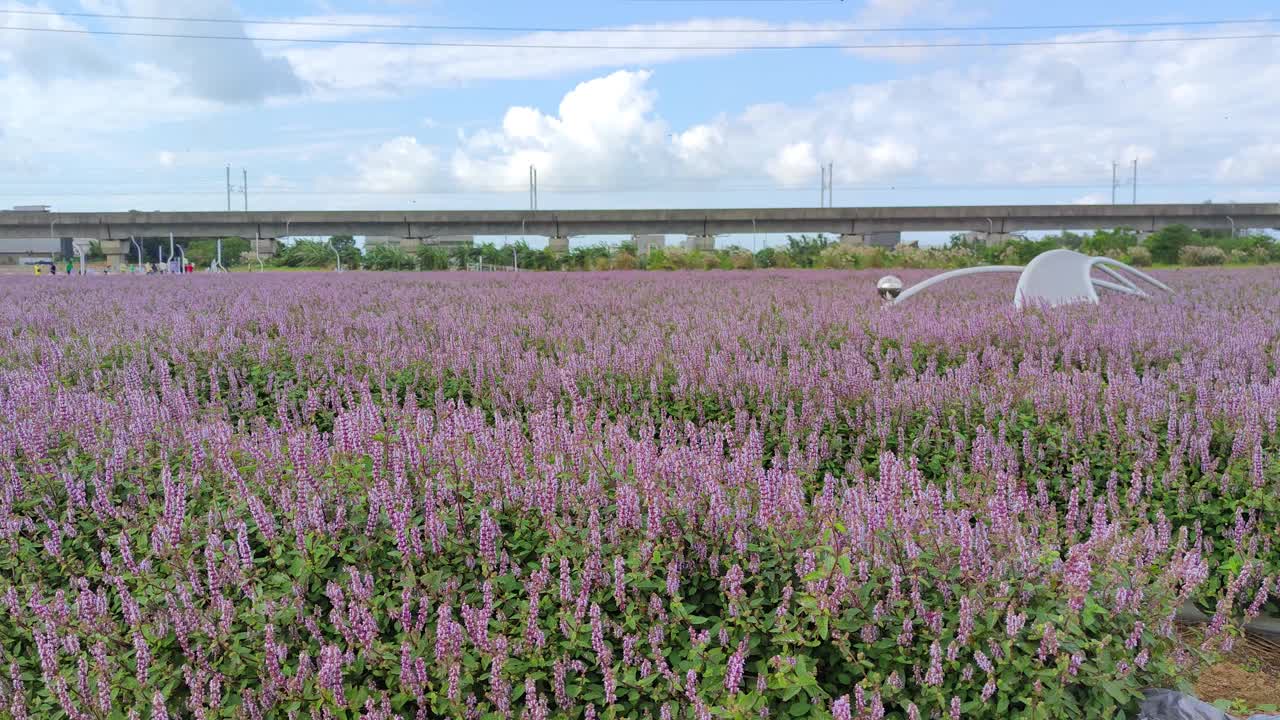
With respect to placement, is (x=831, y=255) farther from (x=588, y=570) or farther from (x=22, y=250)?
(x=22, y=250)

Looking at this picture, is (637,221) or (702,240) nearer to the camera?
(702,240)

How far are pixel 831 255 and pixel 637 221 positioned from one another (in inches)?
965

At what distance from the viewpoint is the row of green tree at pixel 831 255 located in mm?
34844

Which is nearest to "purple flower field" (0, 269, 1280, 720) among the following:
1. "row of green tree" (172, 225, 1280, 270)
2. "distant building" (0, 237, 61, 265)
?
"row of green tree" (172, 225, 1280, 270)

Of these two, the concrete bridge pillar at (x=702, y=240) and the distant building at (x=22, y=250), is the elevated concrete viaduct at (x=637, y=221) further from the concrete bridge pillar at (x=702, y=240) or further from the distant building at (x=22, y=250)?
the distant building at (x=22, y=250)

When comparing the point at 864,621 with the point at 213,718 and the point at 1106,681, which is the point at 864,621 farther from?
the point at 213,718

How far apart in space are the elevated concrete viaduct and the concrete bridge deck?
64 millimetres

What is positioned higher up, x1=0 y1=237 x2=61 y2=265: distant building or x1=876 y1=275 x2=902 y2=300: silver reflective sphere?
x1=0 y1=237 x2=61 y2=265: distant building

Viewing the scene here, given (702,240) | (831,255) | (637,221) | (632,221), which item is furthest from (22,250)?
(831,255)

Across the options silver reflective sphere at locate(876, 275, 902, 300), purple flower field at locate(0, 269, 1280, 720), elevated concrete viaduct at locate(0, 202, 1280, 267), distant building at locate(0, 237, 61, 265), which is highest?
elevated concrete viaduct at locate(0, 202, 1280, 267)

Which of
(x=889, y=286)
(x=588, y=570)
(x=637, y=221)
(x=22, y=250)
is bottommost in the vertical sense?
(x=588, y=570)

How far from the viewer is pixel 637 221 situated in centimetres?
5850

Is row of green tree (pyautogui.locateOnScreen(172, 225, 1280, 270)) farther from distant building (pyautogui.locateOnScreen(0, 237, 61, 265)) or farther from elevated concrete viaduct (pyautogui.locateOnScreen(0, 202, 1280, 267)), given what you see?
distant building (pyautogui.locateOnScreen(0, 237, 61, 265))

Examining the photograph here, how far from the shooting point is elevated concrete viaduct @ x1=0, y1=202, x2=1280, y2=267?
2232 inches
